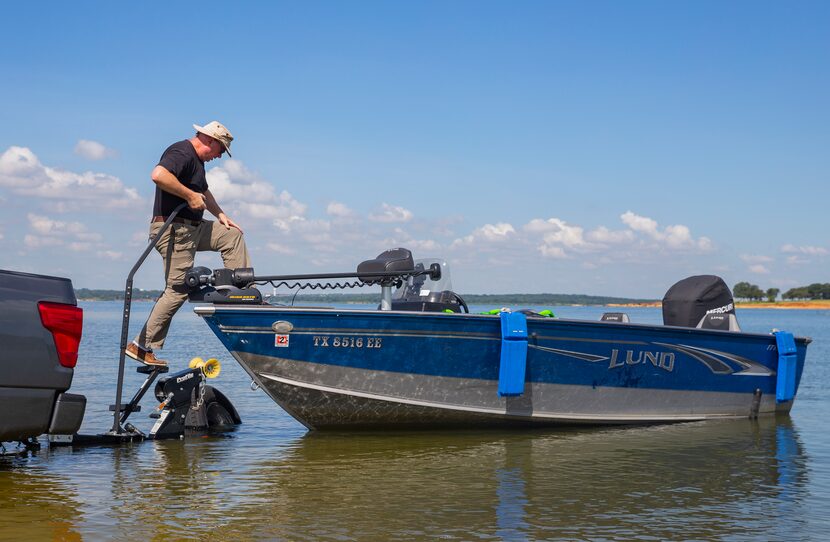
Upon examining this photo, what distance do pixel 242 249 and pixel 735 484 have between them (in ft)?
15.7

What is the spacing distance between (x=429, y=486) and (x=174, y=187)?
3.43 m

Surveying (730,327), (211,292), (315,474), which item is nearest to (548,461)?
(315,474)

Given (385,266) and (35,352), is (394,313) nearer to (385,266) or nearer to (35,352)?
(385,266)

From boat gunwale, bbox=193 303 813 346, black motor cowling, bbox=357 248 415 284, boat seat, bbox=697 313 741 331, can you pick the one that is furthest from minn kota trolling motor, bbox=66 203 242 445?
boat seat, bbox=697 313 741 331

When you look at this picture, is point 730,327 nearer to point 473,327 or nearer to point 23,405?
point 473,327

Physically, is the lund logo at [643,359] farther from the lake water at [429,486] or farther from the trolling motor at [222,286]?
the trolling motor at [222,286]

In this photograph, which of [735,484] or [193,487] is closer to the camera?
[193,487]

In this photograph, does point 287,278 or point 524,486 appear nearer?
point 524,486

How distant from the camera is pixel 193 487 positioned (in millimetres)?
6383

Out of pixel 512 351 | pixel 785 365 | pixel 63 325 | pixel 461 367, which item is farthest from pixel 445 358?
pixel 785 365

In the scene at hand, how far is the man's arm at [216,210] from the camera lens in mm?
8570

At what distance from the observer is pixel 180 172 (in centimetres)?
808

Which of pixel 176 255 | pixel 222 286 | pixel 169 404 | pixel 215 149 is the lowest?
pixel 169 404

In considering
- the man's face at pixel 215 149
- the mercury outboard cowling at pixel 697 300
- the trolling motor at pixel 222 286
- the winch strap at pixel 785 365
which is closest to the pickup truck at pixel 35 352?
the trolling motor at pixel 222 286
